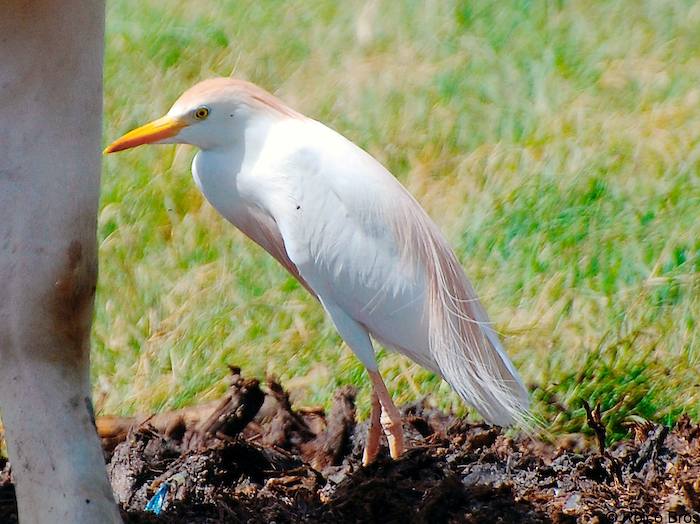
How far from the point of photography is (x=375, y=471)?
2688 millimetres

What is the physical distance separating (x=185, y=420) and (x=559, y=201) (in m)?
1.56

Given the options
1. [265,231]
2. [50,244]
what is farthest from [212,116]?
[50,244]

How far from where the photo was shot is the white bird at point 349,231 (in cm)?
301

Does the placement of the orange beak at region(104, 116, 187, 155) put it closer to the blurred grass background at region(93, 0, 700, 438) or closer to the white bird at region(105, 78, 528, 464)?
the white bird at region(105, 78, 528, 464)

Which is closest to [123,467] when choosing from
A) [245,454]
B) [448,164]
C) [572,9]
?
[245,454]

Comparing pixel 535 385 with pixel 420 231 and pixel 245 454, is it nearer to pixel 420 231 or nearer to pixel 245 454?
pixel 420 231

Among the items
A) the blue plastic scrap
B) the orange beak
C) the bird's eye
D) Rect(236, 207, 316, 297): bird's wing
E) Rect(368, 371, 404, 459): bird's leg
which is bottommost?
the blue plastic scrap

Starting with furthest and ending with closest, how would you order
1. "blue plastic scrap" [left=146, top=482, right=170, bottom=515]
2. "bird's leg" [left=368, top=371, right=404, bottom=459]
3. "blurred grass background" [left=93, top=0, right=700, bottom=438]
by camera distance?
1. "blurred grass background" [left=93, top=0, right=700, bottom=438]
2. "bird's leg" [left=368, top=371, right=404, bottom=459]
3. "blue plastic scrap" [left=146, top=482, right=170, bottom=515]

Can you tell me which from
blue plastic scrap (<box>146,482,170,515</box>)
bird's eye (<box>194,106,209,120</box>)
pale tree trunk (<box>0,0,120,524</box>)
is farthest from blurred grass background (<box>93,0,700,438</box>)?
pale tree trunk (<box>0,0,120,524</box>)

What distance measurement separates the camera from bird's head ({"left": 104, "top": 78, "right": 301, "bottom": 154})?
3064mm

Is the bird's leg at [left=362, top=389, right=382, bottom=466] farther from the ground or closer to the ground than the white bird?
closer to the ground

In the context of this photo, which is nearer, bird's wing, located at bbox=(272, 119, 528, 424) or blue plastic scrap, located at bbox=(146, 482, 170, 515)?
blue plastic scrap, located at bbox=(146, 482, 170, 515)

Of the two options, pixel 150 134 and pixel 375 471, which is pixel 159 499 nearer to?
pixel 375 471

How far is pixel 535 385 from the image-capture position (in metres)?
3.32
